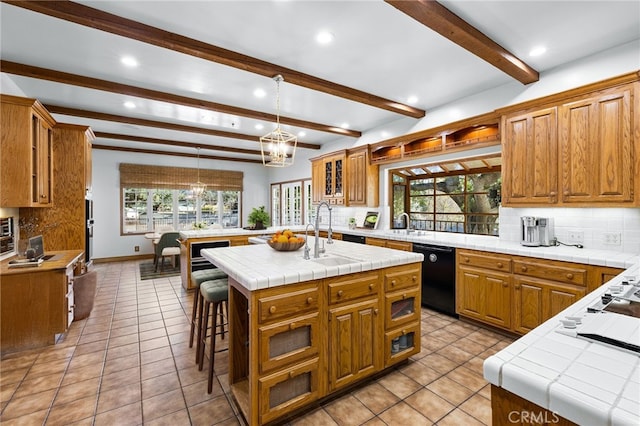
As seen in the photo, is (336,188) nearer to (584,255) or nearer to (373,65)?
(373,65)

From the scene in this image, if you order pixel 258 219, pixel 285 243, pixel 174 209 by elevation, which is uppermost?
pixel 174 209

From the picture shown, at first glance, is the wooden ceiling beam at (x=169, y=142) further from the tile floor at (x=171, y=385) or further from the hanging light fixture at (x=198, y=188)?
the tile floor at (x=171, y=385)

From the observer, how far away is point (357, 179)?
17.7 feet

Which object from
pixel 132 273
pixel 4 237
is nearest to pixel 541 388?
pixel 4 237

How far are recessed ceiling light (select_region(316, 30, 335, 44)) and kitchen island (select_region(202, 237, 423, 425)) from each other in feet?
6.10

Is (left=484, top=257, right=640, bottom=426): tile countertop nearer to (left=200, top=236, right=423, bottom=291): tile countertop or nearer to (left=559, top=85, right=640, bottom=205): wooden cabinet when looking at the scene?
(left=200, top=236, right=423, bottom=291): tile countertop

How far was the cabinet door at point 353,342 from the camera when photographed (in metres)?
1.96

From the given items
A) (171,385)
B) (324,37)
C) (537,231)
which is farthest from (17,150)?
(537,231)

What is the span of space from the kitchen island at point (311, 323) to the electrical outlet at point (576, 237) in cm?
179

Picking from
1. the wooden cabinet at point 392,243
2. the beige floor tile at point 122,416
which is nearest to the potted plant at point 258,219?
the wooden cabinet at point 392,243

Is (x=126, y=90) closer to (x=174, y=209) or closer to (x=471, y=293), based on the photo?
(x=471, y=293)

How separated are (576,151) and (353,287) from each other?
2.51 m

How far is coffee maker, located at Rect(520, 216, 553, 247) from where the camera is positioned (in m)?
3.00

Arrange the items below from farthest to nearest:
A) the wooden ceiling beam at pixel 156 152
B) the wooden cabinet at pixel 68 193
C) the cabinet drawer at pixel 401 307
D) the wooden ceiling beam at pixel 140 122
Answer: the wooden ceiling beam at pixel 156 152
the wooden ceiling beam at pixel 140 122
the wooden cabinet at pixel 68 193
the cabinet drawer at pixel 401 307
